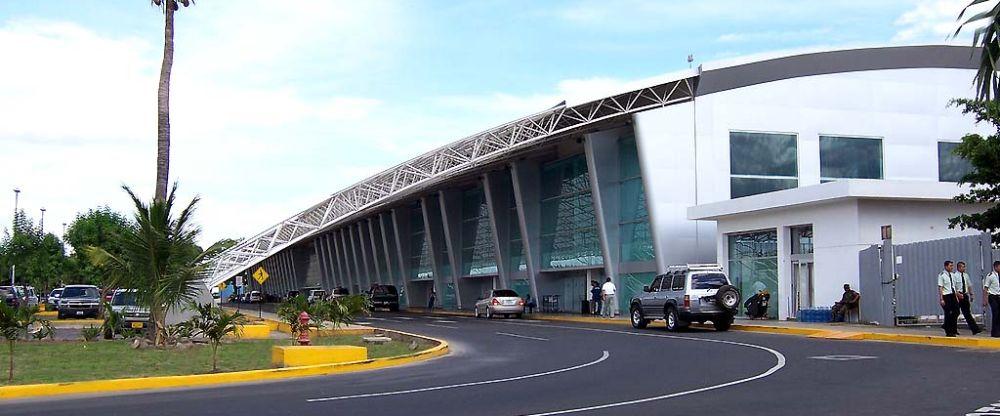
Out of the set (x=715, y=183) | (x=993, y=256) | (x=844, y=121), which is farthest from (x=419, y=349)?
(x=844, y=121)

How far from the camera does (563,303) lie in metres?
51.1

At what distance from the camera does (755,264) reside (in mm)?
35156

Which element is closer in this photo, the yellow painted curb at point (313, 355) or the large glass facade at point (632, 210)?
the yellow painted curb at point (313, 355)

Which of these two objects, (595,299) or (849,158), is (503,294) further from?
(849,158)

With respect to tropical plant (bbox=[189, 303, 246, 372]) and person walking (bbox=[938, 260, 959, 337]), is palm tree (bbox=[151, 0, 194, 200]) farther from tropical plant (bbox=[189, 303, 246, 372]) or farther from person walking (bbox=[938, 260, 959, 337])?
person walking (bbox=[938, 260, 959, 337])

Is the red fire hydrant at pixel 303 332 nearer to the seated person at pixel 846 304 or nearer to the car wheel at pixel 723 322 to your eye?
the car wheel at pixel 723 322

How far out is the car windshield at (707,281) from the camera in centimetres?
2845

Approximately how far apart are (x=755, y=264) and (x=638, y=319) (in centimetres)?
605

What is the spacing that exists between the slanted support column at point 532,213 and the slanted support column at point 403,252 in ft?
64.7

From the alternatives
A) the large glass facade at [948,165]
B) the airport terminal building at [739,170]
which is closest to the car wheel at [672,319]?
the airport terminal building at [739,170]

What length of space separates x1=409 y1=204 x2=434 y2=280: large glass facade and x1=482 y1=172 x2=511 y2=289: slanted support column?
14.8 meters

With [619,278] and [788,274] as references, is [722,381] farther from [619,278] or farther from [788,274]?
[619,278]

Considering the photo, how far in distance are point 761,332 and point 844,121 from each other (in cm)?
1769

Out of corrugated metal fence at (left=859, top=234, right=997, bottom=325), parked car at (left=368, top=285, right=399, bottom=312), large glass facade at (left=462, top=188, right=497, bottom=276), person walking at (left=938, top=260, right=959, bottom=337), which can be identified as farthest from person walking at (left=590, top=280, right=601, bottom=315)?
person walking at (left=938, top=260, right=959, bottom=337)
